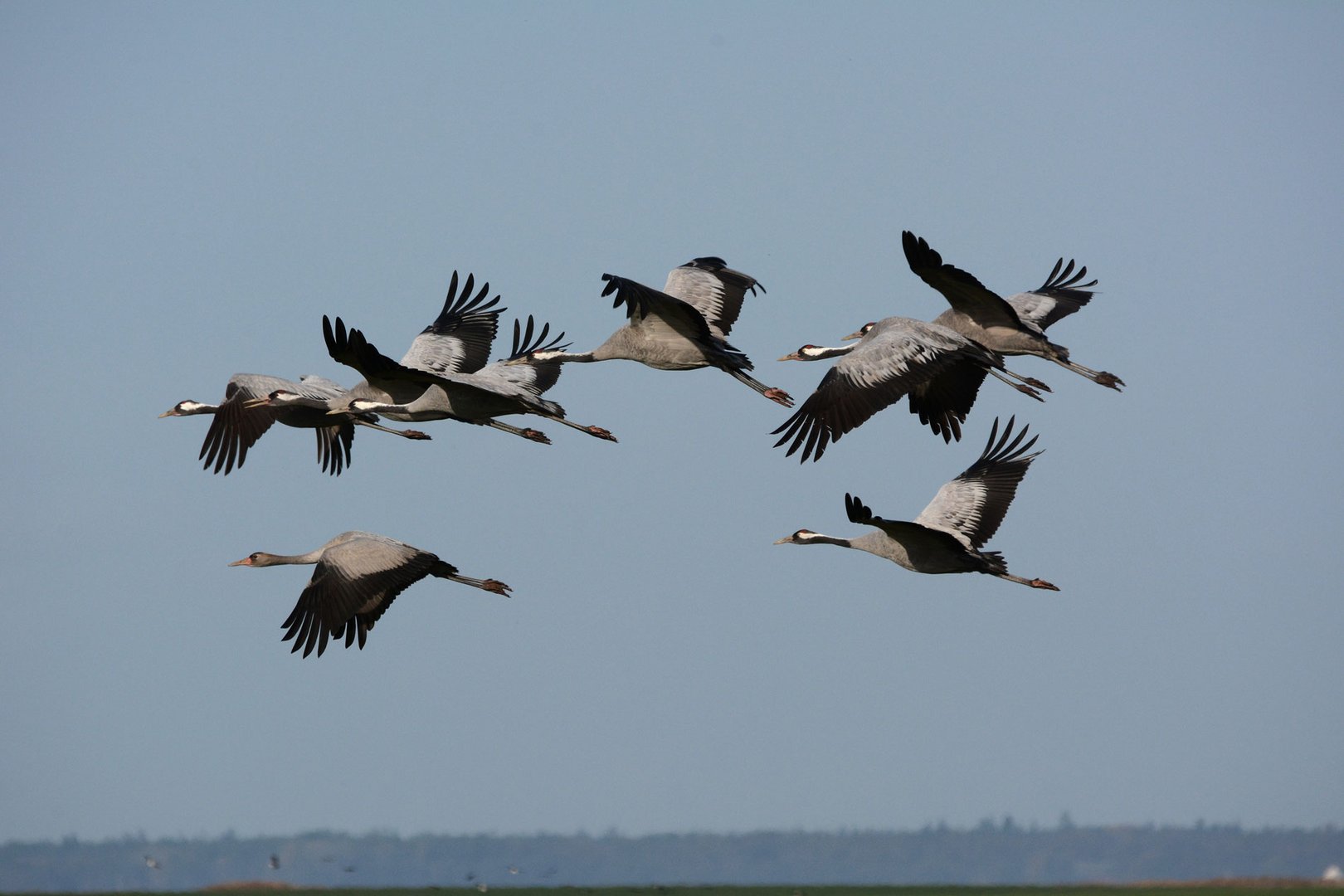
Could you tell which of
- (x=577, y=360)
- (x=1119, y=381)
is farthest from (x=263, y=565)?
(x=1119, y=381)

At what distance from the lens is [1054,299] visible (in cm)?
1862

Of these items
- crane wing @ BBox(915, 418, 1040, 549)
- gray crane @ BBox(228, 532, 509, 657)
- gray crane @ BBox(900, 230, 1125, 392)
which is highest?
gray crane @ BBox(900, 230, 1125, 392)

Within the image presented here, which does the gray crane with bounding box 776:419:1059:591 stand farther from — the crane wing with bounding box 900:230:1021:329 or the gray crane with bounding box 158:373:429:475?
the gray crane with bounding box 158:373:429:475

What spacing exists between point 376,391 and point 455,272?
9.73 ft

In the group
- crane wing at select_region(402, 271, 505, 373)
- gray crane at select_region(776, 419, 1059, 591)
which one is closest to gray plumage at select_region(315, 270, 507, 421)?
crane wing at select_region(402, 271, 505, 373)

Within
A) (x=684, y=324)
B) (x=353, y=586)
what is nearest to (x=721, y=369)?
(x=684, y=324)

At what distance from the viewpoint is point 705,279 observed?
17.5 metres

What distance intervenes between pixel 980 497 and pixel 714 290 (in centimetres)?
311

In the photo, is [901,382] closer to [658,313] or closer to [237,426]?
[658,313]

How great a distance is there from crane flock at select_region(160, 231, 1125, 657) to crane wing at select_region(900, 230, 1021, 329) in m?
0.02

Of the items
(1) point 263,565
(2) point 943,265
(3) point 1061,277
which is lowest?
(1) point 263,565

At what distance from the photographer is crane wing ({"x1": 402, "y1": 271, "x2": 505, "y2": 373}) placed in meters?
18.8

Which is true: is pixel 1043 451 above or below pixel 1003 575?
above

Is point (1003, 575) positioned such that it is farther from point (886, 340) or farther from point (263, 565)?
point (263, 565)
